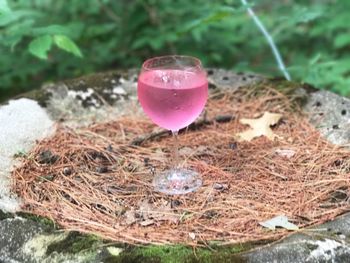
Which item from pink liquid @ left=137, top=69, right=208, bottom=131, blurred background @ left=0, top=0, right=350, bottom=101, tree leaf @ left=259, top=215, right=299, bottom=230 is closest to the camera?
tree leaf @ left=259, top=215, right=299, bottom=230

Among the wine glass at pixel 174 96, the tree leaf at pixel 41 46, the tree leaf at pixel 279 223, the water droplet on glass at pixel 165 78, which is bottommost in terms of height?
the tree leaf at pixel 279 223

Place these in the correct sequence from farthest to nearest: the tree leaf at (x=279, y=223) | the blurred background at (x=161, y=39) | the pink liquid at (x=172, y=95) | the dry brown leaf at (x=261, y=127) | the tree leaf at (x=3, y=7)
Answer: the blurred background at (x=161, y=39)
the dry brown leaf at (x=261, y=127)
the tree leaf at (x=3, y=7)
the pink liquid at (x=172, y=95)
the tree leaf at (x=279, y=223)

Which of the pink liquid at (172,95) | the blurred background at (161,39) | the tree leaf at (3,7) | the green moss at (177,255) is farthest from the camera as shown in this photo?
the blurred background at (161,39)

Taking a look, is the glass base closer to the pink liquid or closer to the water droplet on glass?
the pink liquid

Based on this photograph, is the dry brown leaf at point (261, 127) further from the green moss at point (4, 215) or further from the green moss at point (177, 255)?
the green moss at point (4, 215)

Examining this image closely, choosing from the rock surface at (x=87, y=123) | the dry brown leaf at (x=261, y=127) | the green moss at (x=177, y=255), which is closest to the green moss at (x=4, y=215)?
the rock surface at (x=87, y=123)

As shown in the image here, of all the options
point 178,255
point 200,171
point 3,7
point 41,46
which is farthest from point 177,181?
point 41,46

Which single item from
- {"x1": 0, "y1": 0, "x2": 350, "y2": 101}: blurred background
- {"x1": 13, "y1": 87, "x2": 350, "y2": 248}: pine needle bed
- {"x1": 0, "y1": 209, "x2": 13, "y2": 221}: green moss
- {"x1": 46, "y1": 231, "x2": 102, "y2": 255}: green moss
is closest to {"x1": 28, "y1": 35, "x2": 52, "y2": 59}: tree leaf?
{"x1": 13, "y1": 87, "x2": 350, "y2": 248}: pine needle bed

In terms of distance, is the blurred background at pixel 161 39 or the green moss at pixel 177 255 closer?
the green moss at pixel 177 255
